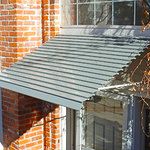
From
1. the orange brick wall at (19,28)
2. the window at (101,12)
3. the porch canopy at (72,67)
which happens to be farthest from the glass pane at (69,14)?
the orange brick wall at (19,28)

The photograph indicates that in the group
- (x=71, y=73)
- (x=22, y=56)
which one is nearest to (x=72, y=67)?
(x=71, y=73)

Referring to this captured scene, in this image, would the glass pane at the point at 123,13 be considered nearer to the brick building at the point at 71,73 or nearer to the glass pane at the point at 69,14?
the brick building at the point at 71,73

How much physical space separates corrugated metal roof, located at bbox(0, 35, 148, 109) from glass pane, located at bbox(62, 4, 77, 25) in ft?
1.10

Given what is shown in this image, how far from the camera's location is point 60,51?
489 cm

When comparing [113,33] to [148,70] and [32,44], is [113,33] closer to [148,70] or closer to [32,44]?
[148,70]

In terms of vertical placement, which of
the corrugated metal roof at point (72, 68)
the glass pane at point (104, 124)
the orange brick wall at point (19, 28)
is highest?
the orange brick wall at point (19, 28)

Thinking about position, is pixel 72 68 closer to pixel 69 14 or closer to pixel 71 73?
pixel 71 73

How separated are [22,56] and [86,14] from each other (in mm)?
1083

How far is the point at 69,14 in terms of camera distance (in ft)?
18.1

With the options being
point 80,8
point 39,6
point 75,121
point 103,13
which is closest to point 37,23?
point 39,6

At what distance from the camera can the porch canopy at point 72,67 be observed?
3.75 metres

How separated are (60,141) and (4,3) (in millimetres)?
2205

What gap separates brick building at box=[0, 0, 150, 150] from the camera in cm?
405

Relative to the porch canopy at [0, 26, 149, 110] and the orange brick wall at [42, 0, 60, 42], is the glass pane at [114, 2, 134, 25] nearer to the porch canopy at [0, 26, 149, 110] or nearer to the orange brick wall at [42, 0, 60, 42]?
the porch canopy at [0, 26, 149, 110]
